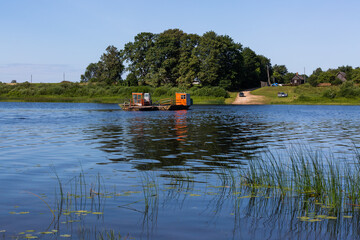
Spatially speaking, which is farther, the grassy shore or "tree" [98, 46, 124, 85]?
"tree" [98, 46, 124, 85]

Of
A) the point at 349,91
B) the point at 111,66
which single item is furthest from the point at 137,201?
the point at 111,66

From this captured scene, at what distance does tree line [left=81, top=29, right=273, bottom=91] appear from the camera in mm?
120875

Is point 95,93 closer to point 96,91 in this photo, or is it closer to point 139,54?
point 96,91

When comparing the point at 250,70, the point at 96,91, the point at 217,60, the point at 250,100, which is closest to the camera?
the point at 250,100

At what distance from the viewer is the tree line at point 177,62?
397 feet

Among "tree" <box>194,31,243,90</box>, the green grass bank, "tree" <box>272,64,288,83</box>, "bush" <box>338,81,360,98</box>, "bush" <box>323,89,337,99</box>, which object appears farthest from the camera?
"tree" <box>272,64,288,83</box>

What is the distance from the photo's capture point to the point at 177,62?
129 m

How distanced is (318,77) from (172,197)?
148532mm

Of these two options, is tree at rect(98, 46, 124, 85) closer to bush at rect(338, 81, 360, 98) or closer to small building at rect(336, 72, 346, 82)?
bush at rect(338, 81, 360, 98)

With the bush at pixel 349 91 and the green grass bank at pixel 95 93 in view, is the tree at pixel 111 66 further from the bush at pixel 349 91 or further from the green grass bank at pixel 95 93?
the bush at pixel 349 91

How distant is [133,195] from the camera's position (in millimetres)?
9922

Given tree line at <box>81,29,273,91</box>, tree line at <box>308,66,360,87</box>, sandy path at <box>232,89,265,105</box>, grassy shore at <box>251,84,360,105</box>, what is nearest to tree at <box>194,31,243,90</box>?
tree line at <box>81,29,273,91</box>

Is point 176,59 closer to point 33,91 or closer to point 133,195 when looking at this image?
point 33,91

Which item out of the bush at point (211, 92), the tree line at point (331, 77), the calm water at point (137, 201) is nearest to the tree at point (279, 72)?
the tree line at point (331, 77)
